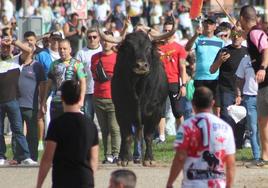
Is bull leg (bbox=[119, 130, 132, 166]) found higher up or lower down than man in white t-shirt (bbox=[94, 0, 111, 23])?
lower down

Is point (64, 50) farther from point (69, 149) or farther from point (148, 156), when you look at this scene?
point (69, 149)

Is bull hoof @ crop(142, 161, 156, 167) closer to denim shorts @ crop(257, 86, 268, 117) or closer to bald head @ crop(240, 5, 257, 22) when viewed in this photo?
denim shorts @ crop(257, 86, 268, 117)

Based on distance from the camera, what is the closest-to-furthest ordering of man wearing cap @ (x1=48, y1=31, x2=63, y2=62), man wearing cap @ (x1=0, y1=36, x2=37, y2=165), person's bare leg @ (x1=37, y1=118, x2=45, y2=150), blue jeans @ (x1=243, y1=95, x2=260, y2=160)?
blue jeans @ (x1=243, y1=95, x2=260, y2=160) → man wearing cap @ (x1=0, y1=36, x2=37, y2=165) → person's bare leg @ (x1=37, y1=118, x2=45, y2=150) → man wearing cap @ (x1=48, y1=31, x2=63, y2=62)

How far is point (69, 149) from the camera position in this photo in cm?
971

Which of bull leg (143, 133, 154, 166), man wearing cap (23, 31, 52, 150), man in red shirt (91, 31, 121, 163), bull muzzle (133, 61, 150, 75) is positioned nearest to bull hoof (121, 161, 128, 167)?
bull leg (143, 133, 154, 166)

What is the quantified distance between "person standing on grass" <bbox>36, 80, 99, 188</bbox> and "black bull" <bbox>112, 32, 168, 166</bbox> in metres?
4.99

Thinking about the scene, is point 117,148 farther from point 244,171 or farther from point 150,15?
point 150,15

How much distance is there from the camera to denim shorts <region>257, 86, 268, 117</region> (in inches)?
560

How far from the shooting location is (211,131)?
930cm

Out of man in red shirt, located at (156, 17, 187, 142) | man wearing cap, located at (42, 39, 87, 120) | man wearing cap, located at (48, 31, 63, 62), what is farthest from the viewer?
man wearing cap, located at (48, 31, 63, 62)

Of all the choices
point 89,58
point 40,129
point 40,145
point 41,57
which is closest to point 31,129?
point 40,129

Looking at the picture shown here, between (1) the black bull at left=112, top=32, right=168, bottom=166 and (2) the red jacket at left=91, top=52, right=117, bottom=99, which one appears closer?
(1) the black bull at left=112, top=32, right=168, bottom=166

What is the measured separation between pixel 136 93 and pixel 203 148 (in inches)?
224

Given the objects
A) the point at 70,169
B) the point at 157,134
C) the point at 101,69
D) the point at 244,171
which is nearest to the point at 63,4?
the point at 157,134
